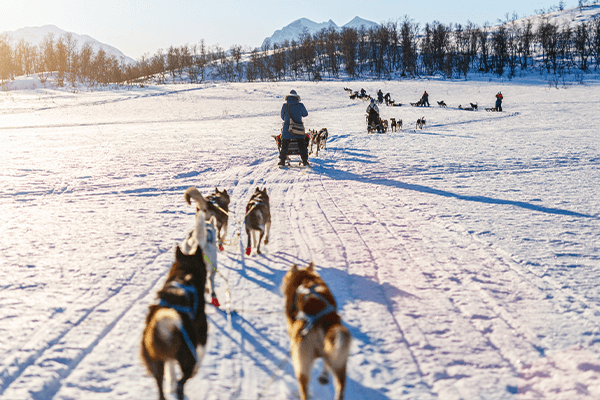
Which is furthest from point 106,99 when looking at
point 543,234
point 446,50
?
point 446,50

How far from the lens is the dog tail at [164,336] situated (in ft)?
6.36

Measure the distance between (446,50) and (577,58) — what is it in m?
21.3

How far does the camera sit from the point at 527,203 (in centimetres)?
612

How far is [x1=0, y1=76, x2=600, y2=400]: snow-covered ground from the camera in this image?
8.14ft

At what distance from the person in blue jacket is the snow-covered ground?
65cm

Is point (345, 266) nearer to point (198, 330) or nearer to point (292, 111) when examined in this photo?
point (198, 330)

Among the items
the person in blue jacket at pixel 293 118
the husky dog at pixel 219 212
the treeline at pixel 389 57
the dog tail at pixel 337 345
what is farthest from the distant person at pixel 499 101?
the treeline at pixel 389 57

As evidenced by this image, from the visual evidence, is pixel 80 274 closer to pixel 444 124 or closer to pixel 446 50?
pixel 444 124

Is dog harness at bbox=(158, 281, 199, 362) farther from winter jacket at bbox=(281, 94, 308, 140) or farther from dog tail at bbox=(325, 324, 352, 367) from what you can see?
winter jacket at bbox=(281, 94, 308, 140)

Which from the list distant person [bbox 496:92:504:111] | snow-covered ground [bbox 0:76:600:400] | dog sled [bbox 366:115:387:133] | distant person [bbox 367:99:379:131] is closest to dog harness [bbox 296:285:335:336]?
snow-covered ground [bbox 0:76:600:400]

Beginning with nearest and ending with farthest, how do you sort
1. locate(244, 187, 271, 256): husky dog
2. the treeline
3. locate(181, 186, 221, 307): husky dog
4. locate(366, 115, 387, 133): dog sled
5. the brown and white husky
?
1. locate(181, 186, 221, 307): husky dog
2. locate(244, 187, 271, 256): husky dog
3. the brown and white husky
4. locate(366, 115, 387, 133): dog sled
5. the treeline

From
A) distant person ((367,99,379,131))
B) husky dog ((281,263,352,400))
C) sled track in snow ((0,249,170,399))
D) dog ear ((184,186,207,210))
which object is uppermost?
distant person ((367,99,379,131))

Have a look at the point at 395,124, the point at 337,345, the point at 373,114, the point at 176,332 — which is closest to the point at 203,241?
the point at 176,332

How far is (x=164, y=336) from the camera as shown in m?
1.93
